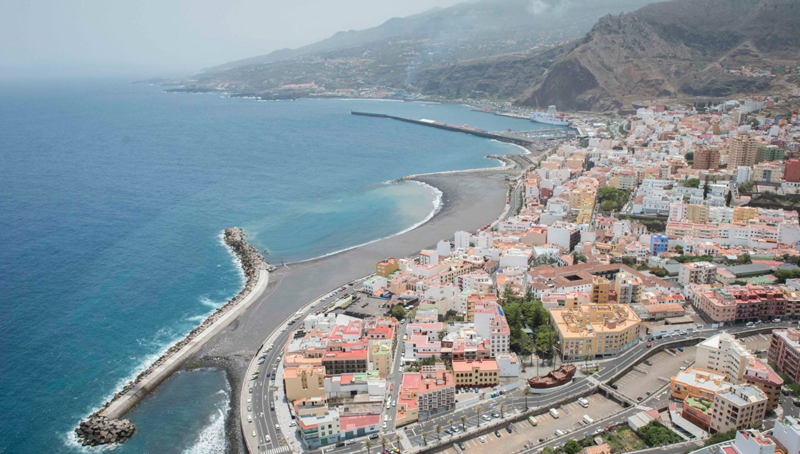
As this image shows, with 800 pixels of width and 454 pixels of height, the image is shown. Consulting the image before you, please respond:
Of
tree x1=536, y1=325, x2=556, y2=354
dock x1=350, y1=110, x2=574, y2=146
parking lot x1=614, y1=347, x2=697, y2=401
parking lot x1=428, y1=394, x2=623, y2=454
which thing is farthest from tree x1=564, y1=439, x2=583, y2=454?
dock x1=350, y1=110, x2=574, y2=146

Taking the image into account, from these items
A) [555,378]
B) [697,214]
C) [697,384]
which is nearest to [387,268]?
[555,378]

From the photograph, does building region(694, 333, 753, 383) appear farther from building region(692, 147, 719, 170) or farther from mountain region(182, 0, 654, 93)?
mountain region(182, 0, 654, 93)

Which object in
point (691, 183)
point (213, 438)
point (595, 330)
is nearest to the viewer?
point (213, 438)

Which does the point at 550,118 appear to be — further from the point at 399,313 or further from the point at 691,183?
the point at 399,313

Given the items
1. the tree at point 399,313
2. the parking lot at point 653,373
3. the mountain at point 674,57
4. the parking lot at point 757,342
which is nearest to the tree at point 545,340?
the parking lot at point 653,373

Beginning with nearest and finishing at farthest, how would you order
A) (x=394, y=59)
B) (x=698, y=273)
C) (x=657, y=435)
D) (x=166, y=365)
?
(x=657, y=435) → (x=166, y=365) → (x=698, y=273) → (x=394, y=59)

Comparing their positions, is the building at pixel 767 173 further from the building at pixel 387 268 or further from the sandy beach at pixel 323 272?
the building at pixel 387 268
